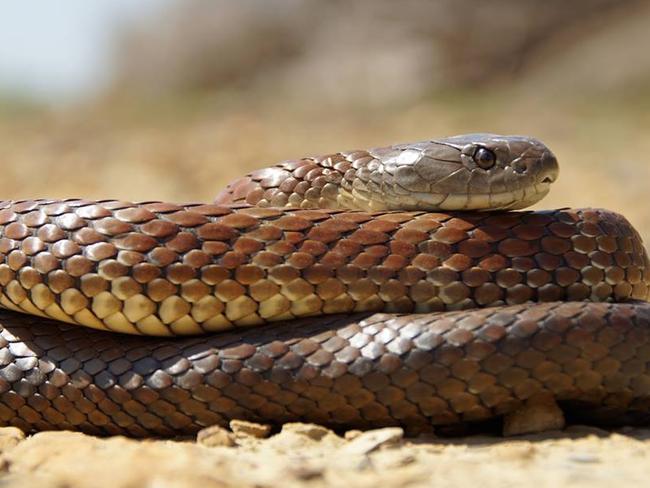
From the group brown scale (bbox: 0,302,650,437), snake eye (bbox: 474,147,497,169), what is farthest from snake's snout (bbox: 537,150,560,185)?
brown scale (bbox: 0,302,650,437)

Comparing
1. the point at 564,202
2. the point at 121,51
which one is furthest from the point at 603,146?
the point at 121,51

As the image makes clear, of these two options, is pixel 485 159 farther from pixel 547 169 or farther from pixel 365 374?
pixel 365 374

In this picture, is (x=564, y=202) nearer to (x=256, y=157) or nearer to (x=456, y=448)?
(x=256, y=157)

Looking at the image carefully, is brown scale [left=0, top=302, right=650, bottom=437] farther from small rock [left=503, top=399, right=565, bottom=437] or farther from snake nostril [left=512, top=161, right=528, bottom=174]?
snake nostril [left=512, top=161, right=528, bottom=174]


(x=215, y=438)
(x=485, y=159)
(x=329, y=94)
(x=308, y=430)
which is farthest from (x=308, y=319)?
(x=329, y=94)

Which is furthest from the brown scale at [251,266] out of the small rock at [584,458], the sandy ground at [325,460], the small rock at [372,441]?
the small rock at [584,458]
